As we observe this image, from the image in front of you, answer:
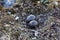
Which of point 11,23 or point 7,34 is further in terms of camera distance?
point 11,23

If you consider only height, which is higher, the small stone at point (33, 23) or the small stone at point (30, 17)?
the small stone at point (30, 17)

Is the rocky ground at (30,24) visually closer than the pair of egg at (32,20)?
Yes

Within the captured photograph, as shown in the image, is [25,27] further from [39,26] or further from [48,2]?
[48,2]

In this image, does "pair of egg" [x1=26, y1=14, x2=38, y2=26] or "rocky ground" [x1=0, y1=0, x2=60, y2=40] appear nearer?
"rocky ground" [x1=0, y1=0, x2=60, y2=40]

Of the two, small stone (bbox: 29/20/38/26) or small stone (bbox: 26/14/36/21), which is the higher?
small stone (bbox: 26/14/36/21)

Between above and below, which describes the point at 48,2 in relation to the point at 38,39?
above

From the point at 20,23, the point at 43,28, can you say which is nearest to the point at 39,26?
the point at 43,28

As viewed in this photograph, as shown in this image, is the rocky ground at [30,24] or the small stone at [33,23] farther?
the small stone at [33,23]

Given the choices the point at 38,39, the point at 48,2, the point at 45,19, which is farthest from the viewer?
the point at 48,2

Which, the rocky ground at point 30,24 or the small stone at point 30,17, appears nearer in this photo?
the rocky ground at point 30,24

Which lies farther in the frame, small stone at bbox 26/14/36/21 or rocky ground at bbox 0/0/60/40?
small stone at bbox 26/14/36/21

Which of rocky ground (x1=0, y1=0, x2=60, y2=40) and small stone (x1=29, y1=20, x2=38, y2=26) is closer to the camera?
rocky ground (x1=0, y1=0, x2=60, y2=40)
